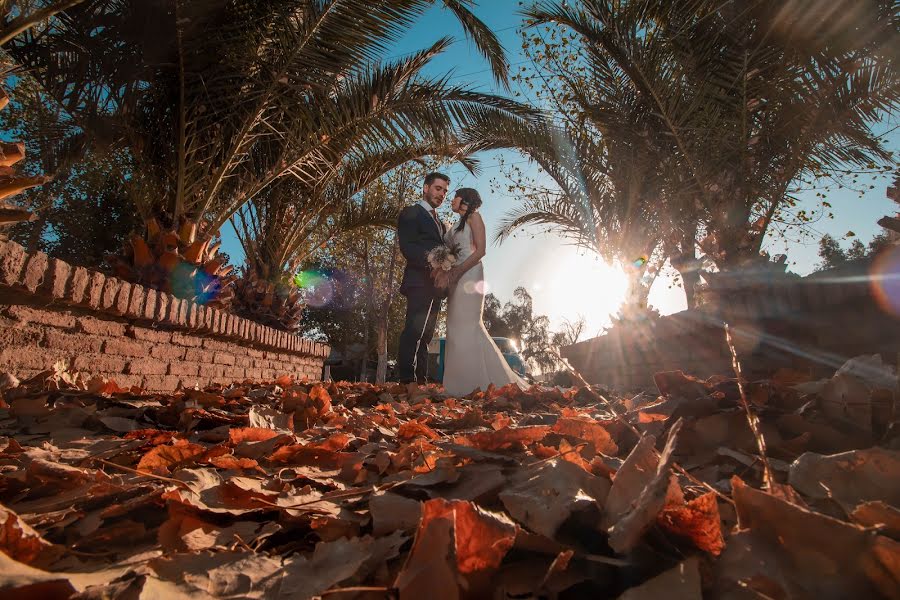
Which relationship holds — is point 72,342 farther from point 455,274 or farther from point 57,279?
point 455,274

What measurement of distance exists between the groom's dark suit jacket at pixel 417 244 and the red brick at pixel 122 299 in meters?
2.48

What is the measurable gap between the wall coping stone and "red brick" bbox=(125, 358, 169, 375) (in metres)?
0.24

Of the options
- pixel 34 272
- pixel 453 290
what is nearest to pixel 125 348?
pixel 34 272

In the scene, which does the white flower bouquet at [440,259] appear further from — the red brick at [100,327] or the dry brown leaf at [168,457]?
the dry brown leaf at [168,457]

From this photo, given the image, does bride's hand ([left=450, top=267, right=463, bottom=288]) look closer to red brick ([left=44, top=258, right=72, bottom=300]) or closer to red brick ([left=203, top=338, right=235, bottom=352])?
red brick ([left=203, top=338, right=235, bottom=352])

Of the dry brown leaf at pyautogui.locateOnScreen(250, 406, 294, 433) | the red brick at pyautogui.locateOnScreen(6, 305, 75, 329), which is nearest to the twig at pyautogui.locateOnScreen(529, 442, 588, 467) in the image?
the dry brown leaf at pyautogui.locateOnScreen(250, 406, 294, 433)

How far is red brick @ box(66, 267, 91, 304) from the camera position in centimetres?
222

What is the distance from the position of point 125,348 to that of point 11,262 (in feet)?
3.24

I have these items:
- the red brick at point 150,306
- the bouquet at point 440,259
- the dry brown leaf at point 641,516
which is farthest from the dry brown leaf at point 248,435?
the bouquet at point 440,259

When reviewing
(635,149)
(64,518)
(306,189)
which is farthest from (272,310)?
(64,518)

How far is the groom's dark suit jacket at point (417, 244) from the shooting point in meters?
4.75

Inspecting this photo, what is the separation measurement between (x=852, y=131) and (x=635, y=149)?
1.76 metres

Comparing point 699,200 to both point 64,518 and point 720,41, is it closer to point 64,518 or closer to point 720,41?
point 720,41

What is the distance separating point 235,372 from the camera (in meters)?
4.34
